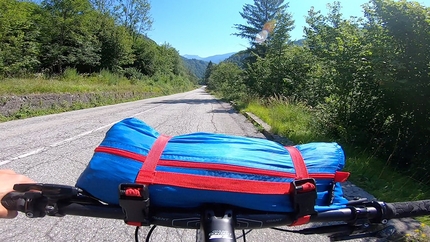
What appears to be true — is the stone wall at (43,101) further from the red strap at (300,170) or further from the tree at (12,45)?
the red strap at (300,170)

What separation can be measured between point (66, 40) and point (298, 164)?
2543cm

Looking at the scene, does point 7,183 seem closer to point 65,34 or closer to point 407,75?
point 407,75

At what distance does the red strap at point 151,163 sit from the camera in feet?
2.97

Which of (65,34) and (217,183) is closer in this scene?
(217,183)

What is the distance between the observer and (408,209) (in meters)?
1.02

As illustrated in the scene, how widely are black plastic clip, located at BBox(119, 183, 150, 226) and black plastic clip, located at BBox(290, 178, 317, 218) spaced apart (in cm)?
50

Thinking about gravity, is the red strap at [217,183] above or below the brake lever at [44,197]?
above

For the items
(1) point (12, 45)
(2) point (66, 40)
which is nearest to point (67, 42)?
(2) point (66, 40)

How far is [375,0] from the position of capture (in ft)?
13.6

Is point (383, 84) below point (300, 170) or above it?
above

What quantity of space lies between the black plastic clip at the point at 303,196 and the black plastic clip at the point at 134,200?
1.65 ft

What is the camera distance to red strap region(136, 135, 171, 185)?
91 centimetres

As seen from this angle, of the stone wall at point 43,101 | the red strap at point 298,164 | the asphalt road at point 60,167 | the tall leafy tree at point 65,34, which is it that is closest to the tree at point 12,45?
the stone wall at point 43,101

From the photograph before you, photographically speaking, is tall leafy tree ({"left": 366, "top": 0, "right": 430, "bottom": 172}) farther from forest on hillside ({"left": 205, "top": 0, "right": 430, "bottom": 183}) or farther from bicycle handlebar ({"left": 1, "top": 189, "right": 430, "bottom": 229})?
bicycle handlebar ({"left": 1, "top": 189, "right": 430, "bottom": 229})
